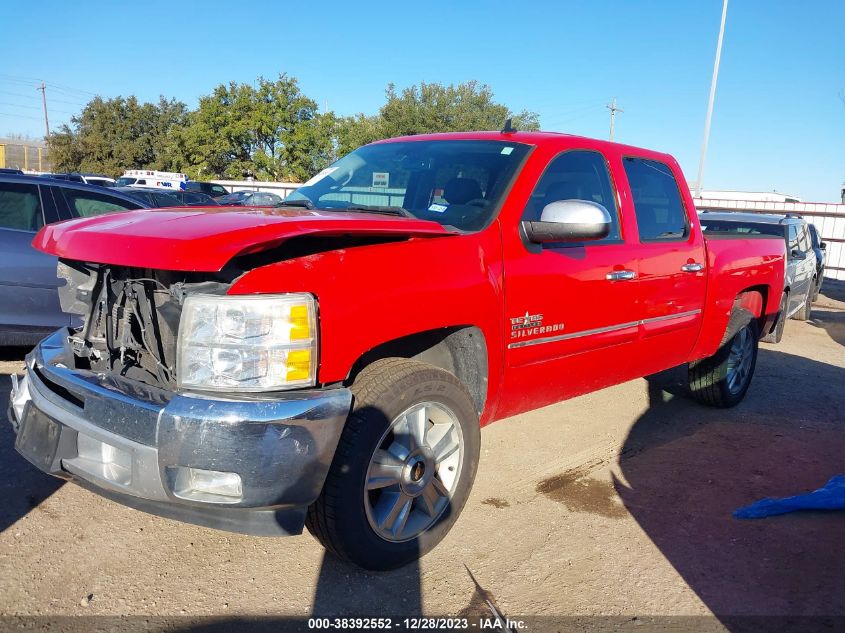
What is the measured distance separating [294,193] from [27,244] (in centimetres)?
260

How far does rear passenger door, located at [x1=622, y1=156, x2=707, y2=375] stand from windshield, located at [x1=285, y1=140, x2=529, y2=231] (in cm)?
110

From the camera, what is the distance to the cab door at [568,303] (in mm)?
3266

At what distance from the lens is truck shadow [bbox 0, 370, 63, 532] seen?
3215 mm

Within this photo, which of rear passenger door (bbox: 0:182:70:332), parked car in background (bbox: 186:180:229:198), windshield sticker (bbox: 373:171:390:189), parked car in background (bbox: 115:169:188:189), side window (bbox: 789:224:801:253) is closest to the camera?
windshield sticker (bbox: 373:171:390:189)

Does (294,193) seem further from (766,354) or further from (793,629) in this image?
(766,354)

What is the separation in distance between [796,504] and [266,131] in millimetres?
40486

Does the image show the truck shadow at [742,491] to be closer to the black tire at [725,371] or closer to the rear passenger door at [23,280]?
the black tire at [725,371]

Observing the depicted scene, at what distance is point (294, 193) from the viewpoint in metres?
4.03

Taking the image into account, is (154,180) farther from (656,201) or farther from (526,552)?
(526,552)

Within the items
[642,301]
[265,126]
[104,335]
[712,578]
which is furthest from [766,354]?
[265,126]

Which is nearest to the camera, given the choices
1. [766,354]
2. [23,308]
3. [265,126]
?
[23,308]

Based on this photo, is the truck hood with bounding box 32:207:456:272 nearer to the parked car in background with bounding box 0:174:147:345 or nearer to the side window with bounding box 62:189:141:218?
the parked car in background with bounding box 0:174:147:345

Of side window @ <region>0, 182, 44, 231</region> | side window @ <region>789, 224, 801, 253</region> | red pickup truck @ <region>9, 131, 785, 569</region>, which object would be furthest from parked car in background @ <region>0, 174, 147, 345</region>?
side window @ <region>789, 224, 801, 253</region>

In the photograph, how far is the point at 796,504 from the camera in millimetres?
3594
